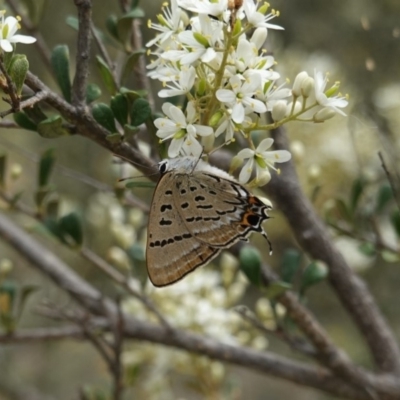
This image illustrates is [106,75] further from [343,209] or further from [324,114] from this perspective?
[343,209]

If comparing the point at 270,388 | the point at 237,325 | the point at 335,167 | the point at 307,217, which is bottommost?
the point at 270,388

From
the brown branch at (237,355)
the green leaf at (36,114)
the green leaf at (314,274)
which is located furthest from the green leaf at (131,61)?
→ the brown branch at (237,355)

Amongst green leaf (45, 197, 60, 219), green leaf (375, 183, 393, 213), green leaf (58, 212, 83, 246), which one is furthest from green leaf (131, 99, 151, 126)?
green leaf (375, 183, 393, 213)

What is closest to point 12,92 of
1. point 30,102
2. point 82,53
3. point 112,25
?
point 30,102

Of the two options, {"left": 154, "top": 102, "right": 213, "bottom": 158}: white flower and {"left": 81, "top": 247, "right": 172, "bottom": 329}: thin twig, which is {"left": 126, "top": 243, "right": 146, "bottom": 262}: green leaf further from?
{"left": 154, "top": 102, "right": 213, "bottom": 158}: white flower

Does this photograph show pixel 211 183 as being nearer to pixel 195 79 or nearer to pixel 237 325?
pixel 195 79

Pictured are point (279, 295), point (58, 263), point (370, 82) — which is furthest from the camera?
point (370, 82)

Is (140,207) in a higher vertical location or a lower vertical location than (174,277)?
lower

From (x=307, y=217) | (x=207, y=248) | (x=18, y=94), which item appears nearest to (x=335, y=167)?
(x=307, y=217)
